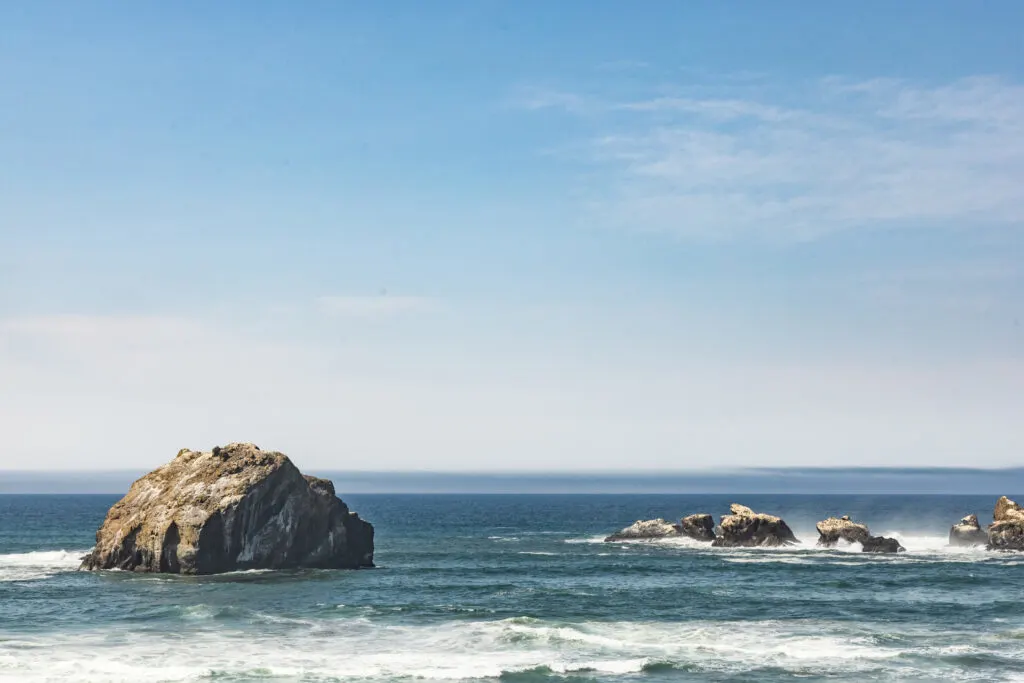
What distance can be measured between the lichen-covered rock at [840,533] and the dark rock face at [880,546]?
1132mm

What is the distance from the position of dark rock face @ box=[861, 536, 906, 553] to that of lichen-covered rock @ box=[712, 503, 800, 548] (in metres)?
7.58

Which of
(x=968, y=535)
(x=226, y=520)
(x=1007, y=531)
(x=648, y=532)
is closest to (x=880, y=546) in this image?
(x=968, y=535)

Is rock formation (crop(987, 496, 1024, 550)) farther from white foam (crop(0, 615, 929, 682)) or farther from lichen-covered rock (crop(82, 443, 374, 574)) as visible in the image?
lichen-covered rock (crop(82, 443, 374, 574))

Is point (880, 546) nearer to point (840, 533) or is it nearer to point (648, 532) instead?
point (840, 533)

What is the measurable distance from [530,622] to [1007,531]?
62.4 m

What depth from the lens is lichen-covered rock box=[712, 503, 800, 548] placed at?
106 meters

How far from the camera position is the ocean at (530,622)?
146 ft

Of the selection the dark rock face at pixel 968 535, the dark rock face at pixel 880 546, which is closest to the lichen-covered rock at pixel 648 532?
the dark rock face at pixel 880 546

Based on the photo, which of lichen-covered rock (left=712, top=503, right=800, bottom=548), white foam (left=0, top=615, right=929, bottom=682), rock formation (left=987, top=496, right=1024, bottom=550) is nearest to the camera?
white foam (left=0, top=615, right=929, bottom=682)

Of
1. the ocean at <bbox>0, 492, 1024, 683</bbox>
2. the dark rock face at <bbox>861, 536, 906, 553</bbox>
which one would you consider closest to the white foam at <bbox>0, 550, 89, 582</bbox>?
the ocean at <bbox>0, 492, 1024, 683</bbox>

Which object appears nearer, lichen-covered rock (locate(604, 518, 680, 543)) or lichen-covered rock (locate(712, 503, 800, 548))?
lichen-covered rock (locate(712, 503, 800, 548))

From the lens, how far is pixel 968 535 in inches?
4186

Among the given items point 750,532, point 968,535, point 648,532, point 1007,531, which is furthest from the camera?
point 648,532

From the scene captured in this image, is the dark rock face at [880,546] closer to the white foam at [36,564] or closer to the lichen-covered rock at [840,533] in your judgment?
the lichen-covered rock at [840,533]
